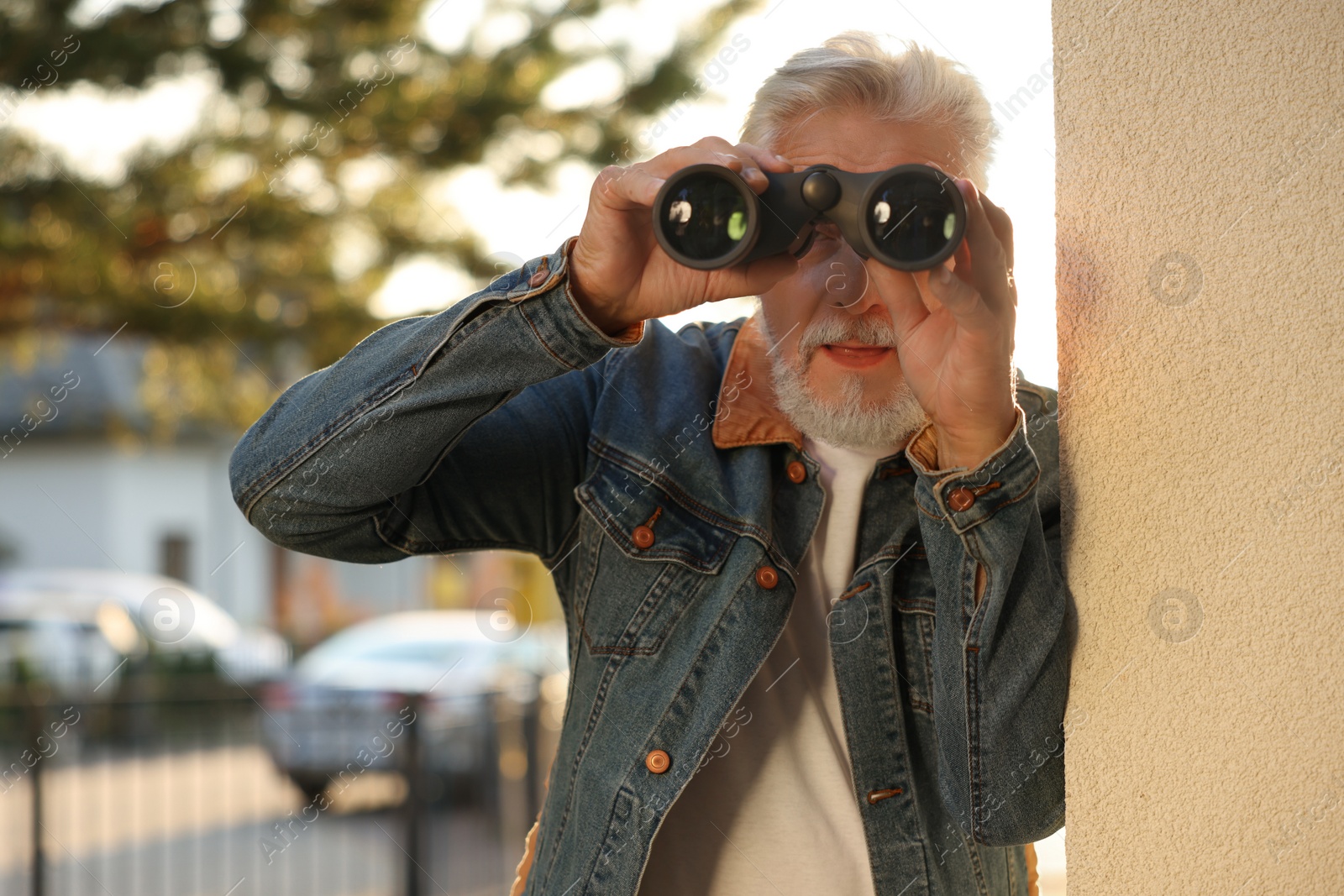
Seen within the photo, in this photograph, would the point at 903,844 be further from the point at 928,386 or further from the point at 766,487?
the point at 928,386

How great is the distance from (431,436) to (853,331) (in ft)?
1.92

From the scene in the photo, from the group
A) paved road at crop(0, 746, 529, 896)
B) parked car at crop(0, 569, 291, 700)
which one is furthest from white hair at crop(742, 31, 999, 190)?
parked car at crop(0, 569, 291, 700)

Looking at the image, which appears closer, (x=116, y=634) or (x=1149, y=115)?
(x=1149, y=115)

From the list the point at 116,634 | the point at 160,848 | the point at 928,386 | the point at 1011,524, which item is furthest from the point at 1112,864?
the point at 116,634

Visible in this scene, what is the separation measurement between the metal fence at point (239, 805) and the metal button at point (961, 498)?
4.09 metres

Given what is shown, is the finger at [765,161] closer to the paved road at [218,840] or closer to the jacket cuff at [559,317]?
the jacket cuff at [559,317]

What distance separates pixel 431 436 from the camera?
1.50 meters

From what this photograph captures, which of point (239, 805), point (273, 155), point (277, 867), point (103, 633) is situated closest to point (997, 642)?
point (273, 155)

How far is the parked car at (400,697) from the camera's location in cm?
689

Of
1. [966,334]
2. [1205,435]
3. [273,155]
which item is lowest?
[1205,435]

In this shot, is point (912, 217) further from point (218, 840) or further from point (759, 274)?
point (218, 840)

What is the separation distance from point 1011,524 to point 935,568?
0.45ft

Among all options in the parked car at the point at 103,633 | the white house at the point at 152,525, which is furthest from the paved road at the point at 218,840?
the white house at the point at 152,525

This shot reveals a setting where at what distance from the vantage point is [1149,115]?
1188 millimetres
